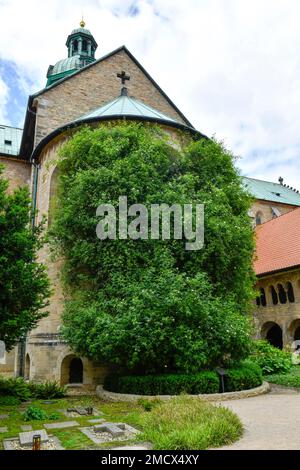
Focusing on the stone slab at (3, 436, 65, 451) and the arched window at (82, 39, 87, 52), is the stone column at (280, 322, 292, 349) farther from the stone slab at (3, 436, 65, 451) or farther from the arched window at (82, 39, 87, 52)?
the arched window at (82, 39, 87, 52)

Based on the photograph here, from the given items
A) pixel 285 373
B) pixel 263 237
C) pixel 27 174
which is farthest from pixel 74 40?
pixel 285 373

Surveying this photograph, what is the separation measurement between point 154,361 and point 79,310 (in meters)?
2.85

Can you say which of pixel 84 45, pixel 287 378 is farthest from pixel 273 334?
pixel 84 45

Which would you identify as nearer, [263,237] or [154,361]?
[154,361]

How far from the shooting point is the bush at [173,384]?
10781 millimetres

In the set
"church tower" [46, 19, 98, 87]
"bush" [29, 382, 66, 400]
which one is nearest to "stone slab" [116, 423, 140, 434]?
"bush" [29, 382, 66, 400]

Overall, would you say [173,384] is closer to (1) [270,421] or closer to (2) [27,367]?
(1) [270,421]

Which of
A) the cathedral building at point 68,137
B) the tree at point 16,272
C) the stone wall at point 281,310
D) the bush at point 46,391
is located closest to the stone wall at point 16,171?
the cathedral building at point 68,137

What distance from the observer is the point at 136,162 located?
1361cm

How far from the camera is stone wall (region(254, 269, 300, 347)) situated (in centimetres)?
2183

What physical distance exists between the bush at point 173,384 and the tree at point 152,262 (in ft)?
1.13

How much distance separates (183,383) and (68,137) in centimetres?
1080

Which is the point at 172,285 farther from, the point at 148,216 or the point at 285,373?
the point at 285,373

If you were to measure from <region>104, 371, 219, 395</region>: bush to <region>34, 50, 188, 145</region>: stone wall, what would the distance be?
488 inches
